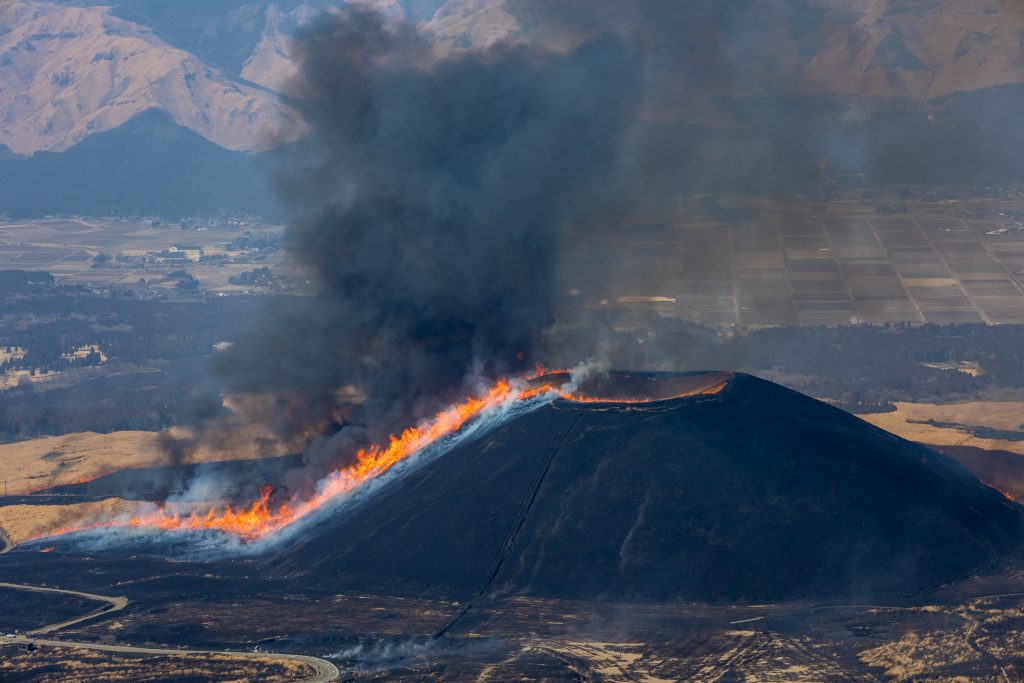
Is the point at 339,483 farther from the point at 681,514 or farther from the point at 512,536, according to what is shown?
the point at 681,514

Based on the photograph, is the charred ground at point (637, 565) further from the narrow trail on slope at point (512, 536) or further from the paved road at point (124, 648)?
the paved road at point (124, 648)

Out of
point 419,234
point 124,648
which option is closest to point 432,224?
point 419,234

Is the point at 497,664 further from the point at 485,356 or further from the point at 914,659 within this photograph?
the point at 485,356

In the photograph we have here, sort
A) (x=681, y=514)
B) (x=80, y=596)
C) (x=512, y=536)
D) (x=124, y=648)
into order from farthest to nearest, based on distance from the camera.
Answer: (x=80, y=596) < (x=512, y=536) < (x=681, y=514) < (x=124, y=648)

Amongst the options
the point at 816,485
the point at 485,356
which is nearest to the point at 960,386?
the point at 485,356

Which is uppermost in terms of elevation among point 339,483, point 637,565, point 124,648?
point 339,483

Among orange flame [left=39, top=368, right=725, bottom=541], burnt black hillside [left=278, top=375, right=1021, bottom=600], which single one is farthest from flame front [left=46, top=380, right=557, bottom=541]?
burnt black hillside [left=278, top=375, right=1021, bottom=600]

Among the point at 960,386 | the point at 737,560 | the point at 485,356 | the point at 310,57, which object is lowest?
the point at 960,386
